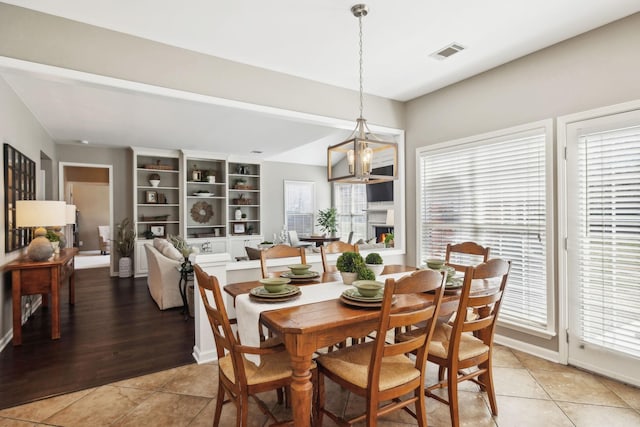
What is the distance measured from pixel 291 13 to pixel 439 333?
2459mm

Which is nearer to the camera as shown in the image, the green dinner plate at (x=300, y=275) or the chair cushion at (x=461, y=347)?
the chair cushion at (x=461, y=347)

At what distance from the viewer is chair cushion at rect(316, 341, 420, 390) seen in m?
1.73

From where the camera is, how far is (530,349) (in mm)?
3104

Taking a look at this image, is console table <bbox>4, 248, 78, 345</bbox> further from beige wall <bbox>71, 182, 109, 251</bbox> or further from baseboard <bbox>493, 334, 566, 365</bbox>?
beige wall <bbox>71, 182, 109, 251</bbox>

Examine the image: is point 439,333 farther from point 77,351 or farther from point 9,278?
point 9,278

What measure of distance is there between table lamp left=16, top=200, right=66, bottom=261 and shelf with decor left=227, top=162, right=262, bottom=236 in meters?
4.55

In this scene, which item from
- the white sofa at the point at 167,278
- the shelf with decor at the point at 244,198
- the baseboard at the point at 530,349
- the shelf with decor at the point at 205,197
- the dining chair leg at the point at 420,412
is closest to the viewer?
the dining chair leg at the point at 420,412

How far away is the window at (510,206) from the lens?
3012 mm

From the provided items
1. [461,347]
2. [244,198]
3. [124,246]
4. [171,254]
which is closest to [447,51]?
[461,347]

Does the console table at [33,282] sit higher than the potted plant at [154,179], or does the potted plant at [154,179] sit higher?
the potted plant at [154,179]

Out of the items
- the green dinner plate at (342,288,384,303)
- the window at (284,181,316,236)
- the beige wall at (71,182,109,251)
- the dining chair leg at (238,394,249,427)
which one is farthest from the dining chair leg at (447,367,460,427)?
the beige wall at (71,182,109,251)

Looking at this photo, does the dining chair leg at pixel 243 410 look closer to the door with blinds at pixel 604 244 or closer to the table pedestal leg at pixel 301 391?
the table pedestal leg at pixel 301 391

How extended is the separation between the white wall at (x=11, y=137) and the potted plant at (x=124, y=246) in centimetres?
195

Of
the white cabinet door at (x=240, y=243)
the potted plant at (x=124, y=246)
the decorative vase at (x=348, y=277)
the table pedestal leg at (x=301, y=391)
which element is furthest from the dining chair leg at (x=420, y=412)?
the potted plant at (x=124, y=246)
